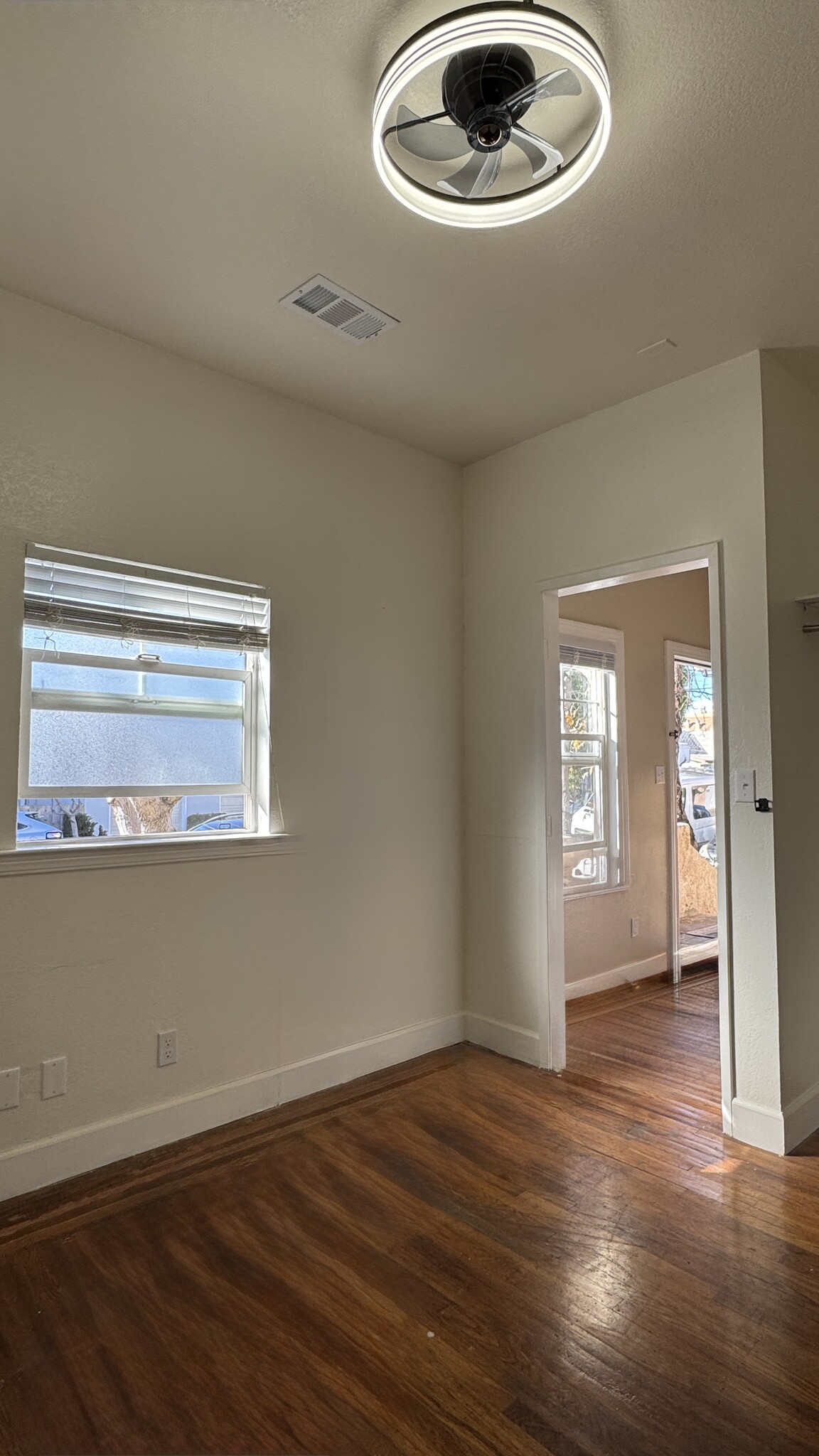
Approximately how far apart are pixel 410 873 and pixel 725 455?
2.19 meters

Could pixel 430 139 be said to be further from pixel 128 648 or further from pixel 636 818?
pixel 636 818

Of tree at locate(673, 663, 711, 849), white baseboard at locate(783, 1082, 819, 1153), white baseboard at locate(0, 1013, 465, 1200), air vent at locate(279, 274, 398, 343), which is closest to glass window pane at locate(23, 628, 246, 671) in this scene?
air vent at locate(279, 274, 398, 343)

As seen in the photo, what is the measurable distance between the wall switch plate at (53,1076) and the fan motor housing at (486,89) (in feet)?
9.24

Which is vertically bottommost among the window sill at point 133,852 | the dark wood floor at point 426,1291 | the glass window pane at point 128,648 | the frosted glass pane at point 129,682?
the dark wood floor at point 426,1291

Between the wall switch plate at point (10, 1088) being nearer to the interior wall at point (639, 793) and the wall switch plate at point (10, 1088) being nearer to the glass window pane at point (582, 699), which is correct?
the interior wall at point (639, 793)

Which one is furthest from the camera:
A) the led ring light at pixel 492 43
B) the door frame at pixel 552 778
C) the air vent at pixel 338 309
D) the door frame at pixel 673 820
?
the door frame at pixel 673 820

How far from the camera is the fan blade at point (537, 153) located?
176 cm

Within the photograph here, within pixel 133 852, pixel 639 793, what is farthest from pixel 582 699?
pixel 133 852

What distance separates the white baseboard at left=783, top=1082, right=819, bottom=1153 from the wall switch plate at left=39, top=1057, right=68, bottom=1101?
7.99 feet

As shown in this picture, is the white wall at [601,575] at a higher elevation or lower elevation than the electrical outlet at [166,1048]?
higher

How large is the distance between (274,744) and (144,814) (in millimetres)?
575

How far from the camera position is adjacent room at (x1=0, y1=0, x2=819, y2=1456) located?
68.1 inches

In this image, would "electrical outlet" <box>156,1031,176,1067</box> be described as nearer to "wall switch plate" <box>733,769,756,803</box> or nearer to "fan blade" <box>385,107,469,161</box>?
"wall switch plate" <box>733,769,756,803</box>

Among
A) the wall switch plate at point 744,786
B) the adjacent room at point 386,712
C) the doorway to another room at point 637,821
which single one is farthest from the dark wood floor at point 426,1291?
the wall switch plate at point 744,786
